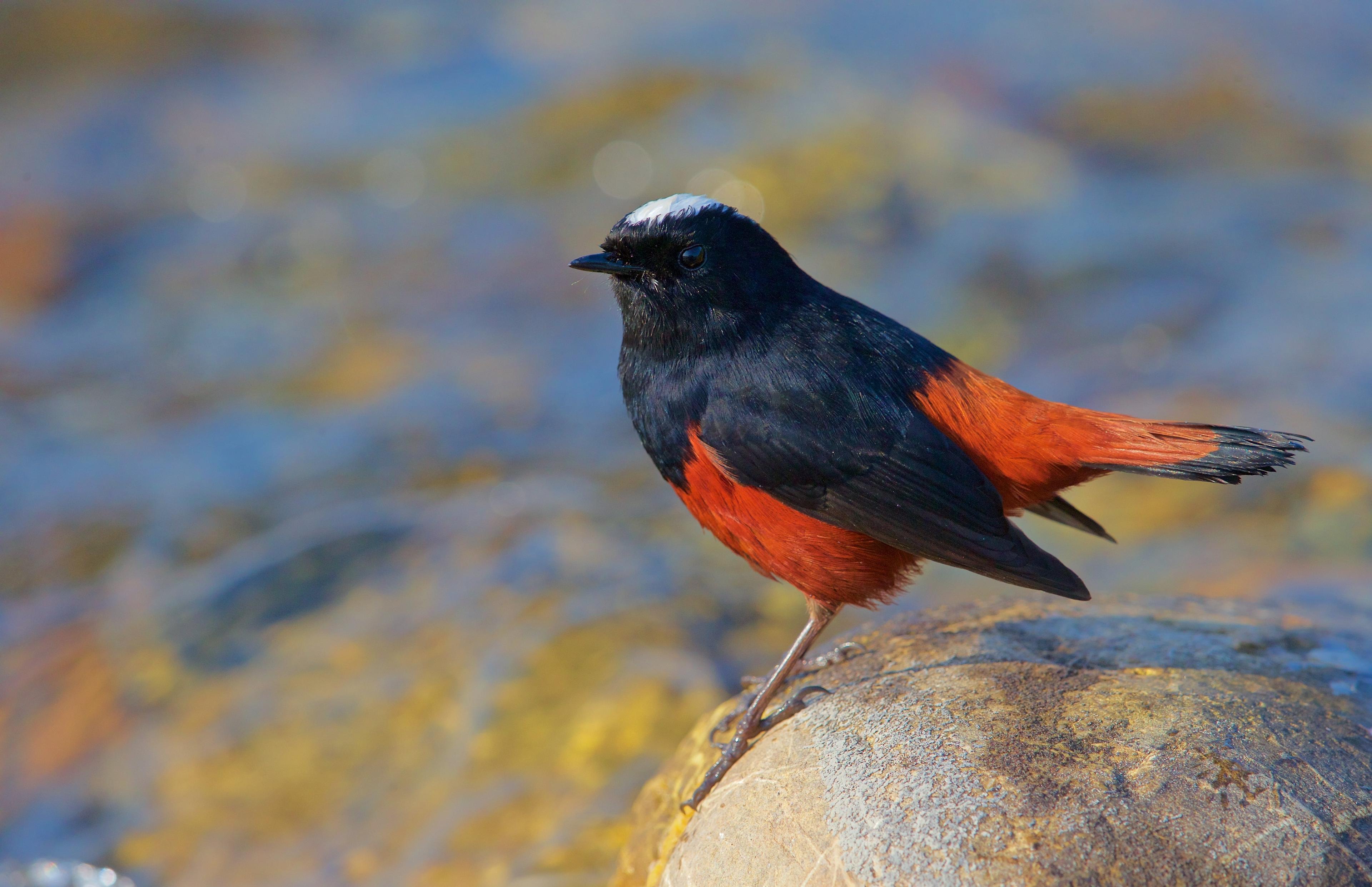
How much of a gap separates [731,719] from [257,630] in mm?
3155

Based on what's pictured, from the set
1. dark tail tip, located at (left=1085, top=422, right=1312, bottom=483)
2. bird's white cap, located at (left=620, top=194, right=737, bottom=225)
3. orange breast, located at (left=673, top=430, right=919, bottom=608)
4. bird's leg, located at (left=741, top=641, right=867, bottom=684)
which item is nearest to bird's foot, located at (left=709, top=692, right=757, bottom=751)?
bird's leg, located at (left=741, top=641, right=867, bottom=684)

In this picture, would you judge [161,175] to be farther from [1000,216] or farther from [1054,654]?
[1054,654]

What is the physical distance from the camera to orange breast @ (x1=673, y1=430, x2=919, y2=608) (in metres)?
3.38

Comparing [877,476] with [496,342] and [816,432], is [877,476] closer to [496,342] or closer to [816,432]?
[816,432]

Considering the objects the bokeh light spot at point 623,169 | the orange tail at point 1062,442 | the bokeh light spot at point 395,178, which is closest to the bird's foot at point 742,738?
the orange tail at point 1062,442

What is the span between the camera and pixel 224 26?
1216cm

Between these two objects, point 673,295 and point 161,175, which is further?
point 161,175

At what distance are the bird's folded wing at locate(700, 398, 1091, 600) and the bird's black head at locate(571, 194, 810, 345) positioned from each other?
0.32m

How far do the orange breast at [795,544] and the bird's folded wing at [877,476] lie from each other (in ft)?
0.14

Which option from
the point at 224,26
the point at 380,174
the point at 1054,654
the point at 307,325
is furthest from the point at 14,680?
the point at 224,26

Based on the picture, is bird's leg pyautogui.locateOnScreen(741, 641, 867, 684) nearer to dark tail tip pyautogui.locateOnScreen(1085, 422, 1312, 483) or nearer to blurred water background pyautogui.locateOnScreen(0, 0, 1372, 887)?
blurred water background pyautogui.locateOnScreen(0, 0, 1372, 887)

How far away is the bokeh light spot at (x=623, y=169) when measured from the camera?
33.1 ft

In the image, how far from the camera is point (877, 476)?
10.9 feet

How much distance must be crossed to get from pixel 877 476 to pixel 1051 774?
0.95 m
